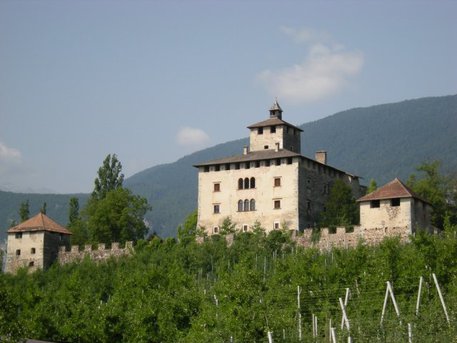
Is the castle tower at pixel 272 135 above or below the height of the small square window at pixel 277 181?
above

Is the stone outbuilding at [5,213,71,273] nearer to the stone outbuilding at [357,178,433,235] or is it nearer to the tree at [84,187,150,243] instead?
the tree at [84,187,150,243]

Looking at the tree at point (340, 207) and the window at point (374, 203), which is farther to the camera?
the tree at point (340, 207)

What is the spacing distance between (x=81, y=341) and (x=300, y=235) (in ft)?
72.6

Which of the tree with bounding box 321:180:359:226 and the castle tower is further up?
the castle tower

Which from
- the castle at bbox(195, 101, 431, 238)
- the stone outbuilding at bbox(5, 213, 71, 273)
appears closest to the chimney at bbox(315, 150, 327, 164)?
the castle at bbox(195, 101, 431, 238)

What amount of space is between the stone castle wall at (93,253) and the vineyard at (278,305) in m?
11.9

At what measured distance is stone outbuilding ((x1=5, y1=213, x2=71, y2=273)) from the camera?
240 feet

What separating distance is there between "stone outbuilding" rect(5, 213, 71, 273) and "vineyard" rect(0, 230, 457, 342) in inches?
610

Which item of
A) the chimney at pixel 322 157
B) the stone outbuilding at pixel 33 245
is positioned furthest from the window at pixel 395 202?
the stone outbuilding at pixel 33 245

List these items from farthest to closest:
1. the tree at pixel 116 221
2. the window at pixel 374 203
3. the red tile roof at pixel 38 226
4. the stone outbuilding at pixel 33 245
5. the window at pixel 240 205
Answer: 1. the tree at pixel 116 221
2. the red tile roof at pixel 38 226
3. the stone outbuilding at pixel 33 245
4. the window at pixel 240 205
5. the window at pixel 374 203

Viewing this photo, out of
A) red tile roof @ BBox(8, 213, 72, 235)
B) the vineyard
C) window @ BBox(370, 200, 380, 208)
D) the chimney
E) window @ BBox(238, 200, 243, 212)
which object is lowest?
the vineyard

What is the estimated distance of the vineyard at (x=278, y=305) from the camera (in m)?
35.9

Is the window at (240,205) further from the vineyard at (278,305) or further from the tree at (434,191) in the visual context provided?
the vineyard at (278,305)

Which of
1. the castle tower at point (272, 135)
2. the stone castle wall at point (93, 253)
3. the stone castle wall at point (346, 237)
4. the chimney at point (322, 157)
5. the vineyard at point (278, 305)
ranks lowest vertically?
the vineyard at point (278, 305)
